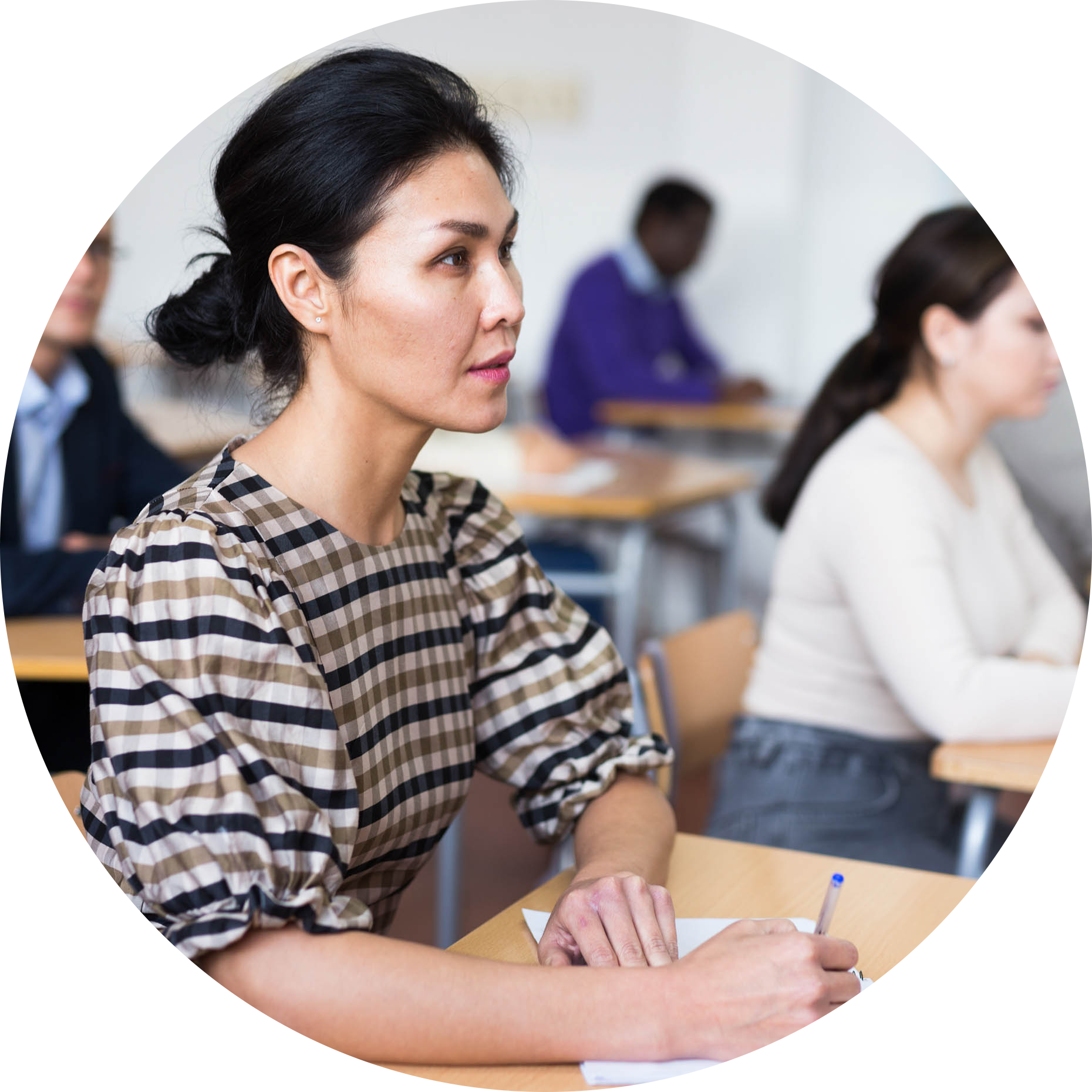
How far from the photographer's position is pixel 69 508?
84.8 inches

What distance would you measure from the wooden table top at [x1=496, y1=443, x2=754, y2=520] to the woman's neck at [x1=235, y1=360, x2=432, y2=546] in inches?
68.0

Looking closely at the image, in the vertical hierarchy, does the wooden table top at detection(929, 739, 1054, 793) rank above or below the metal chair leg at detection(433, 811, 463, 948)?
above

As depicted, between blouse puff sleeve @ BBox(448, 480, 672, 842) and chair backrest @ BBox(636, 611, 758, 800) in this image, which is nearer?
blouse puff sleeve @ BBox(448, 480, 672, 842)

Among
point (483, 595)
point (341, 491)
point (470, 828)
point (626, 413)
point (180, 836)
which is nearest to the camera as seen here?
point (180, 836)

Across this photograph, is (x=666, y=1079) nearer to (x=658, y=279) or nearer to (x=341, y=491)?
(x=341, y=491)

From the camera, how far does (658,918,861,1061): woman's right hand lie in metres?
0.83

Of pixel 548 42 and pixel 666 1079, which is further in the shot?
pixel 548 42

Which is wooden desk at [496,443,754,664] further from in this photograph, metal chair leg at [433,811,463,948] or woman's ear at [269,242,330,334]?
woman's ear at [269,242,330,334]

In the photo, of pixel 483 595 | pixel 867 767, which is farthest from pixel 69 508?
pixel 867 767

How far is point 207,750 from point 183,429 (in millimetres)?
2880

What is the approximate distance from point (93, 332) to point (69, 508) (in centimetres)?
33

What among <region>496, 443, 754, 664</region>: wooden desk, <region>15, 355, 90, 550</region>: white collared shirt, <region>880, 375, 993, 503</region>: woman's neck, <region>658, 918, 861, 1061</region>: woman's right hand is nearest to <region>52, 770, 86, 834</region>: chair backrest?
<region>658, 918, 861, 1061</region>: woman's right hand

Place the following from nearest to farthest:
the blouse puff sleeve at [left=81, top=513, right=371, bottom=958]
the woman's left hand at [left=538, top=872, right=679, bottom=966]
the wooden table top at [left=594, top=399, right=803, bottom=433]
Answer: the blouse puff sleeve at [left=81, top=513, right=371, bottom=958]
the woman's left hand at [left=538, top=872, right=679, bottom=966]
the wooden table top at [left=594, top=399, right=803, bottom=433]

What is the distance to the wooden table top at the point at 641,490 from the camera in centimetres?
292
